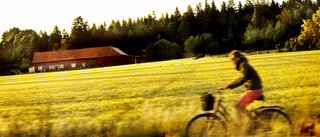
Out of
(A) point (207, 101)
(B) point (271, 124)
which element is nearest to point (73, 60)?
(A) point (207, 101)

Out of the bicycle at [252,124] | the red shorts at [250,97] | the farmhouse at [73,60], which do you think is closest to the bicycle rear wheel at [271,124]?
the bicycle at [252,124]

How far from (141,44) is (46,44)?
45.4 metres

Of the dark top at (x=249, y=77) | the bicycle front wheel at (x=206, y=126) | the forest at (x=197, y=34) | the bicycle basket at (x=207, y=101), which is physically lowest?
the bicycle front wheel at (x=206, y=126)

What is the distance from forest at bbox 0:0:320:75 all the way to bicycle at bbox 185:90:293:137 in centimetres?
9333

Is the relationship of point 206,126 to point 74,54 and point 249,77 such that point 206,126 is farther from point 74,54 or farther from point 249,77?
point 74,54

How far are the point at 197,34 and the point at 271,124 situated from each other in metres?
127

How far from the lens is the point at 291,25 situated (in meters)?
111

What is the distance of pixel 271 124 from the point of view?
5508 millimetres

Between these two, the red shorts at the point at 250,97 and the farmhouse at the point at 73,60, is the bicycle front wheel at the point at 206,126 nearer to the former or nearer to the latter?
the red shorts at the point at 250,97

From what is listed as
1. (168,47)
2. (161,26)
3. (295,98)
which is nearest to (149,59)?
(168,47)

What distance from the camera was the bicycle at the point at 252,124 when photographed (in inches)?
213

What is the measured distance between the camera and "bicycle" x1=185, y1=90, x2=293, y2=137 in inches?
213

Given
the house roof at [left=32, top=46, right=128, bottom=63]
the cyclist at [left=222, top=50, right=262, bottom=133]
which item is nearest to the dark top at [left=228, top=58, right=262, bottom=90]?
the cyclist at [left=222, top=50, right=262, bottom=133]

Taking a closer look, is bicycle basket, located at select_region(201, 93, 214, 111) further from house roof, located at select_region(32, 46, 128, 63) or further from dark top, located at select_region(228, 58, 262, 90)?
house roof, located at select_region(32, 46, 128, 63)
